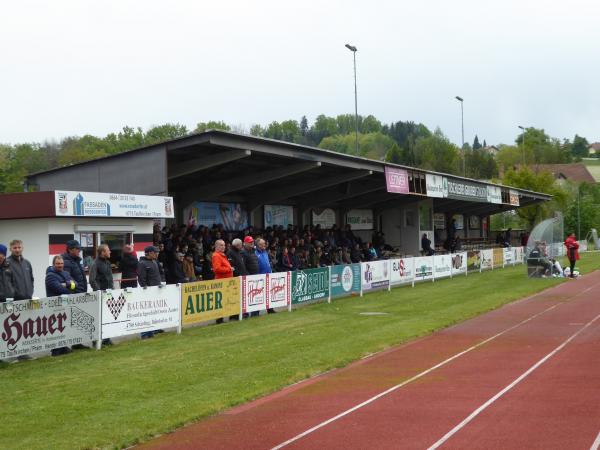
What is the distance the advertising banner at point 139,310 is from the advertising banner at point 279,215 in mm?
18126

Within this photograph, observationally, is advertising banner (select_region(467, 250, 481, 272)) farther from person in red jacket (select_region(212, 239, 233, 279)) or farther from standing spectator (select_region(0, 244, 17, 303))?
standing spectator (select_region(0, 244, 17, 303))

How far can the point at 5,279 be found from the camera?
13016mm

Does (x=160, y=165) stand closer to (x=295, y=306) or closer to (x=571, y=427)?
(x=295, y=306)

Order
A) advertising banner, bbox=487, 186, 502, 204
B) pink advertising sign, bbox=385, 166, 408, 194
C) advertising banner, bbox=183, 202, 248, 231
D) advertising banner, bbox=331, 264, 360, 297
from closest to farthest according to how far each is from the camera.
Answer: advertising banner, bbox=331, 264, 360, 297
advertising banner, bbox=183, 202, 248, 231
pink advertising sign, bbox=385, 166, 408, 194
advertising banner, bbox=487, 186, 502, 204

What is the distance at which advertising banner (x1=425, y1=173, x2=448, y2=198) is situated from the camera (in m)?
37.6

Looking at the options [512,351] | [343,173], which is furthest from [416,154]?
[512,351]

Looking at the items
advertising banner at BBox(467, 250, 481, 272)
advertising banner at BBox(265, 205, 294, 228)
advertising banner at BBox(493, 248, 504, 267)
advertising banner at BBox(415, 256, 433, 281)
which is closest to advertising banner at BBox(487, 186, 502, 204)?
advertising banner at BBox(493, 248, 504, 267)

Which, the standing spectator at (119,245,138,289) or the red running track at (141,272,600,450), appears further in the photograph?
the standing spectator at (119,245,138,289)

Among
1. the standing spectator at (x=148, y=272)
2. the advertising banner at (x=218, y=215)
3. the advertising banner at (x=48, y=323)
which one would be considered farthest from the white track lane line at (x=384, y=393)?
the advertising banner at (x=218, y=215)

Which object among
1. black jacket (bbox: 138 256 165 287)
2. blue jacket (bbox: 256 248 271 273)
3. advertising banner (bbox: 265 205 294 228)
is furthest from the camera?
advertising banner (bbox: 265 205 294 228)

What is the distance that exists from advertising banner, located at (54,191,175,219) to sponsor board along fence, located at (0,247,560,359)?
3480mm

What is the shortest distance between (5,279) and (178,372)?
3247 mm

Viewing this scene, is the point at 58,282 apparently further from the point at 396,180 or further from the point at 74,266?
the point at 396,180

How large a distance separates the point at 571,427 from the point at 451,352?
19.4 ft
